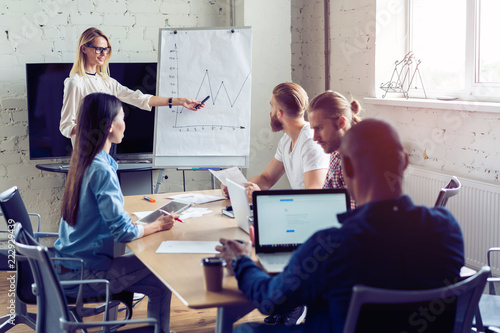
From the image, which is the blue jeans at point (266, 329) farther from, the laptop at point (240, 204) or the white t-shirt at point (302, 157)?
the white t-shirt at point (302, 157)

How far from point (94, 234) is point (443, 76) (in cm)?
235

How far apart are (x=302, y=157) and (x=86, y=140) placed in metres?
1.04

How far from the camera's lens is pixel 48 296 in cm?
188

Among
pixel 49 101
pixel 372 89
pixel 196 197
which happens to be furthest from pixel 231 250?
pixel 49 101

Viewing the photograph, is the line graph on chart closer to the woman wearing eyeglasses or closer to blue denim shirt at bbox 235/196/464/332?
the woman wearing eyeglasses

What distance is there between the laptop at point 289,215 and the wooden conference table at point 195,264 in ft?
0.74

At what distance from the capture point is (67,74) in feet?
13.3

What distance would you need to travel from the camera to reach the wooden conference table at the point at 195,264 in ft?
5.32

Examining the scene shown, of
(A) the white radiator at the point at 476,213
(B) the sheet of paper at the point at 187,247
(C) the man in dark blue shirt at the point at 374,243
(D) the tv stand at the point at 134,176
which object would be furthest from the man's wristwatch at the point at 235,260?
(D) the tv stand at the point at 134,176

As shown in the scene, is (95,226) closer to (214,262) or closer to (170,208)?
(170,208)

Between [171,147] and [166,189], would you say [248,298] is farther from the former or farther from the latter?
[166,189]

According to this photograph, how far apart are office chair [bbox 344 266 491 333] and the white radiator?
1.63m

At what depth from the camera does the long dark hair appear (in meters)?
2.24

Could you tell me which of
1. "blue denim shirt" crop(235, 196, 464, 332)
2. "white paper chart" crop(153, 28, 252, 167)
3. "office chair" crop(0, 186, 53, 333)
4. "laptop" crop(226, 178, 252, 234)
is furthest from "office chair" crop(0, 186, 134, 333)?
"white paper chart" crop(153, 28, 252, 167)
